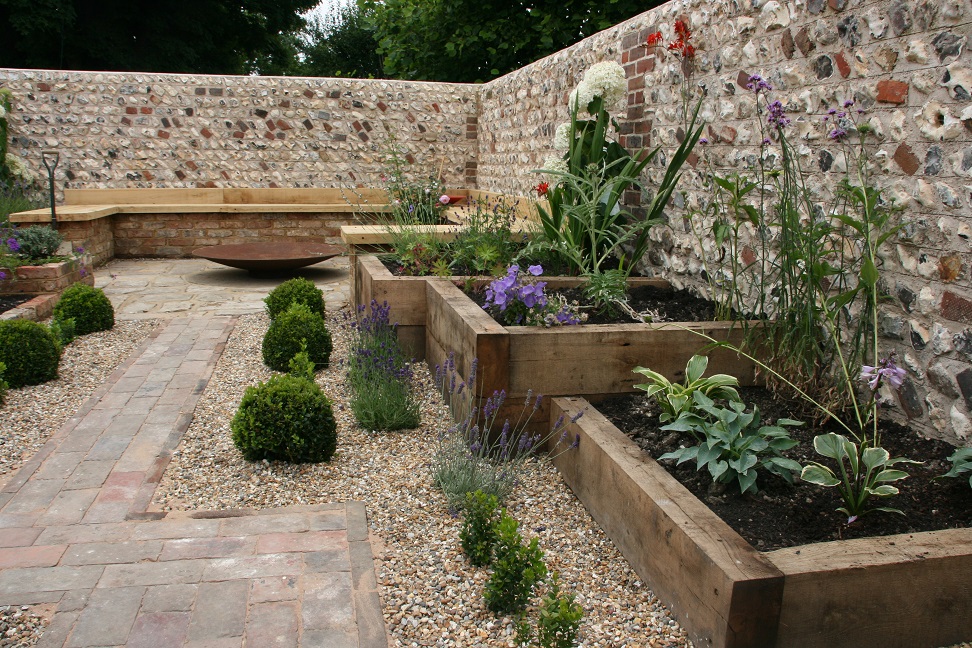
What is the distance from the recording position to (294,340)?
443 cm

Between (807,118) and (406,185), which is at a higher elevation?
(807,118)

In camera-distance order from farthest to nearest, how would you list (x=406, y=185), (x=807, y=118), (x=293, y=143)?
1. (x=293, y=143)
2. (x=406, y=185)
3. (x=807, y=118)

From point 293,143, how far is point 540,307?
288 inches

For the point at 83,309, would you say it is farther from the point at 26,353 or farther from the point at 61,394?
the point at 61,394

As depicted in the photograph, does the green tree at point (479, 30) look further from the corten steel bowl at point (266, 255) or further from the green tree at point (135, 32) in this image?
the corten steel bowl at point (266, 255)

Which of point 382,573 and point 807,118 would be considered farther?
point 807,118

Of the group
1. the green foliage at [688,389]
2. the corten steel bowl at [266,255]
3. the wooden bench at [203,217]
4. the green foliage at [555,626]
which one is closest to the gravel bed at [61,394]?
the corten steel bowl at [266,255]

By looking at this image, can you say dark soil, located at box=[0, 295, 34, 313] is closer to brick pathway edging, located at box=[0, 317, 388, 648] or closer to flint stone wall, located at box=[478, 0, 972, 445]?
brick pathway edging, located at box=[0, 317, 388, 648]

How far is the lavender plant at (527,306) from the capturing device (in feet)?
11.1

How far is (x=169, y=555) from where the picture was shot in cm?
242

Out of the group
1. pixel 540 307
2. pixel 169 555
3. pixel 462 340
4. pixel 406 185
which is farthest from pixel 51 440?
pixel 406 185

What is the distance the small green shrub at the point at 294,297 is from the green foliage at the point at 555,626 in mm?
3617

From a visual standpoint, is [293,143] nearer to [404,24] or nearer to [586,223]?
[404,24]

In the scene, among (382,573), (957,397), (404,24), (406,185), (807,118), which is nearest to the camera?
(382,573)
